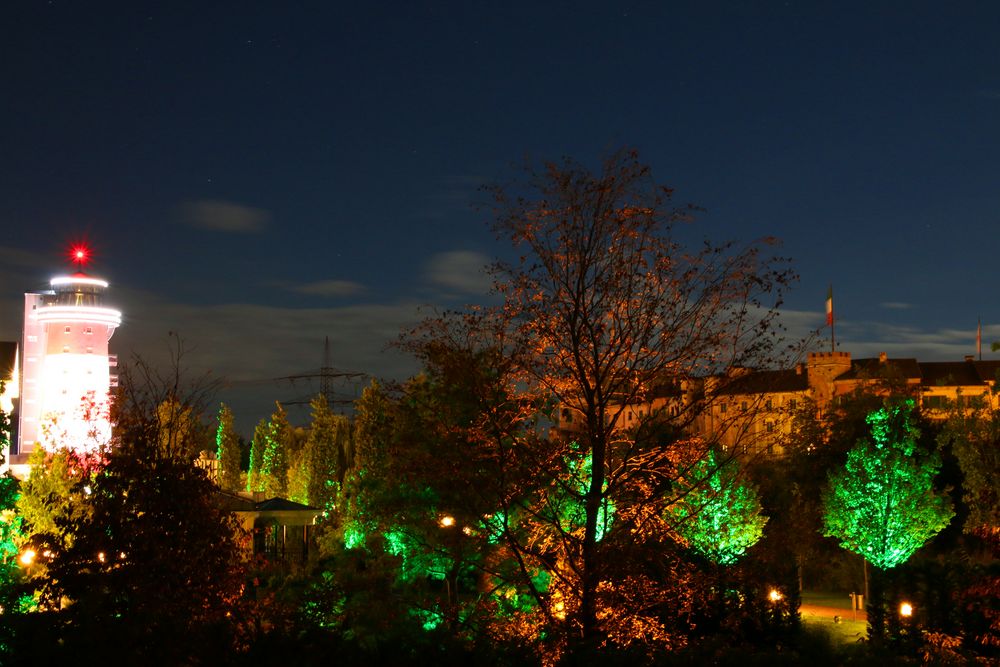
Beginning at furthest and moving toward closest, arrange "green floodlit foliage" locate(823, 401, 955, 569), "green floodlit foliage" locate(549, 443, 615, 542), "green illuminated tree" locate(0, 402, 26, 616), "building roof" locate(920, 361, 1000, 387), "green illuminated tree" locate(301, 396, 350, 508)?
"building roof" locate(920, 361, 1000, 387) < "green illuminated tree" locate(301, 396, 350, 508) < "green floodlit foliage" locate(823, 401, 955, 569) < "green illuminated tree" locate(0, 402, 26, 616) < "green floodlit foliage" locate(549, 443, 615, 542)

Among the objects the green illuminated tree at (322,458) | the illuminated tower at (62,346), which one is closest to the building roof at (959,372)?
the green illuminated tree at (322,458)

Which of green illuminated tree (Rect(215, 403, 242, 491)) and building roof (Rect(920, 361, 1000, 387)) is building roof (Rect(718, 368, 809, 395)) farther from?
building roof (Rect(920, 361, 1000, 387))

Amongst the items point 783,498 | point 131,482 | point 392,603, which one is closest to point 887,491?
point 783,498

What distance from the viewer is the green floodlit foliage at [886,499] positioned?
123 ft

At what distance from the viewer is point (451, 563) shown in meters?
24.6

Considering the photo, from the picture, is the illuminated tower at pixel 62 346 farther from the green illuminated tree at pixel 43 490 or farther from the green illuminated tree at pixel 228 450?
the green illuminated tree at pixel 43 490

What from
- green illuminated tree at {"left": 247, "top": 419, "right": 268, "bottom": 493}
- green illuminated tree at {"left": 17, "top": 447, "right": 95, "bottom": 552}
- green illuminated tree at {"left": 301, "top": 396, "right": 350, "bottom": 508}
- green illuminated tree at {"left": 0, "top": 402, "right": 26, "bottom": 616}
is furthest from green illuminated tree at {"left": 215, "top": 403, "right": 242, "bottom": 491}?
green illuminated tree at {"left": 0, "top": 402, "right": 26, "bottom": 616}

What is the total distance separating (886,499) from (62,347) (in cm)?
6873

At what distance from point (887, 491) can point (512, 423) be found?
2810 centimetres

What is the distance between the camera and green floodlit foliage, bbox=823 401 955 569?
37594mm

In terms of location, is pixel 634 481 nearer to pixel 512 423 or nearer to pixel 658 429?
pixel 658 429

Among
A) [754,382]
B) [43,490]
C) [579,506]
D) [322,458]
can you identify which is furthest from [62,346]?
[754,382]

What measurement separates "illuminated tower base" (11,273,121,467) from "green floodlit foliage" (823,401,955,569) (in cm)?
6060

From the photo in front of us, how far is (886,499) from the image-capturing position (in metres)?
37.8
